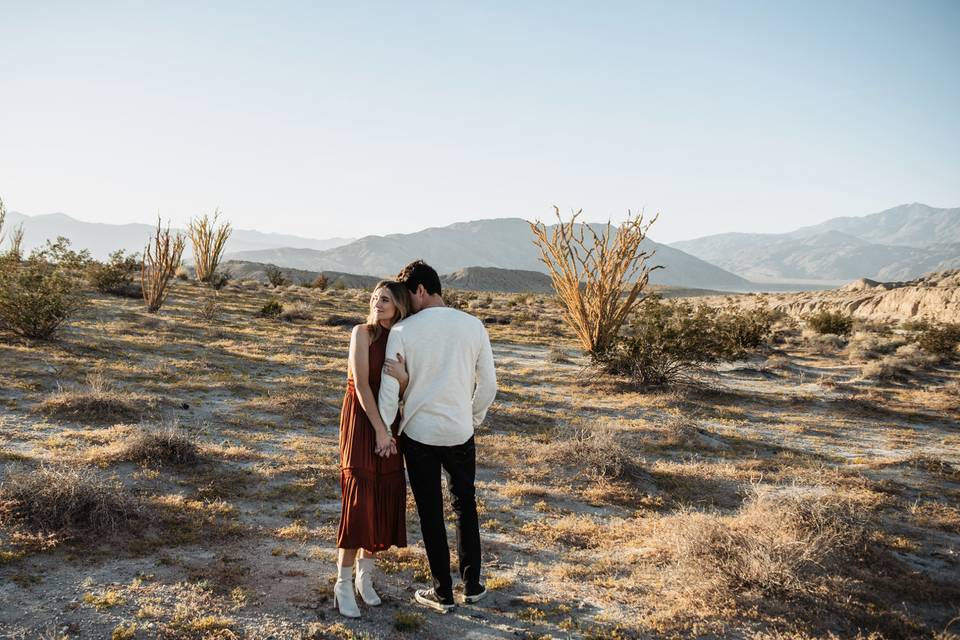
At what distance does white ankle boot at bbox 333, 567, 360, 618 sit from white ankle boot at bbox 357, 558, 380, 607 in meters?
0.11

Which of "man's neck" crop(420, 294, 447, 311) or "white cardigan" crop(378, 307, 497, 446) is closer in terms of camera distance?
"white cardigan" crop(378, 307, 497, 446)

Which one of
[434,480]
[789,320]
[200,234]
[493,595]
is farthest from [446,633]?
[200,234]

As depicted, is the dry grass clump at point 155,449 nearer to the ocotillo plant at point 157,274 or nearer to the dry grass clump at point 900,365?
the ocotillo plant at point 157,274

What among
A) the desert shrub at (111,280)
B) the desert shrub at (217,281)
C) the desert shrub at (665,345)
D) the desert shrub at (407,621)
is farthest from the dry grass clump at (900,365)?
the desert shrub at (217,281)

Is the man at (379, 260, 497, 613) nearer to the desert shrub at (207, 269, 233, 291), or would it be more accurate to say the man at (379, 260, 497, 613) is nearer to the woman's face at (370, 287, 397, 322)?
the woman's face at (370, 287, 397, 322)

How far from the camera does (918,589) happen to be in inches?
156

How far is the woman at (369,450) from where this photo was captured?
315 cm

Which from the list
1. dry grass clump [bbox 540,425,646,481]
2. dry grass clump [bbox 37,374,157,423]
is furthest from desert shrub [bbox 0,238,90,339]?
dry grass clump [bbox 540,425,646,481]

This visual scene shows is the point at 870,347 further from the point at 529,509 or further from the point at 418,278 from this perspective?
the point at 418,278

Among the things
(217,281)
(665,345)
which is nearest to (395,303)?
(665,345)

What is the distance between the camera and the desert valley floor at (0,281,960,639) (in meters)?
3.42

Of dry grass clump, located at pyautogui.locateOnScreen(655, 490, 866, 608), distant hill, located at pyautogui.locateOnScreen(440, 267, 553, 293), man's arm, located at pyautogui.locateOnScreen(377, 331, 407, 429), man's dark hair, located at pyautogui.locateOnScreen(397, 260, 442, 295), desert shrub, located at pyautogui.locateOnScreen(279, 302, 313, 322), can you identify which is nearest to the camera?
man's arm, located at pyautogui.locateOnScreen(377, 331, 407, 429)

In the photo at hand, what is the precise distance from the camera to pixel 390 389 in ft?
10.2

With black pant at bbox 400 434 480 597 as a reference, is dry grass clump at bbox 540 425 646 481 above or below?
below
